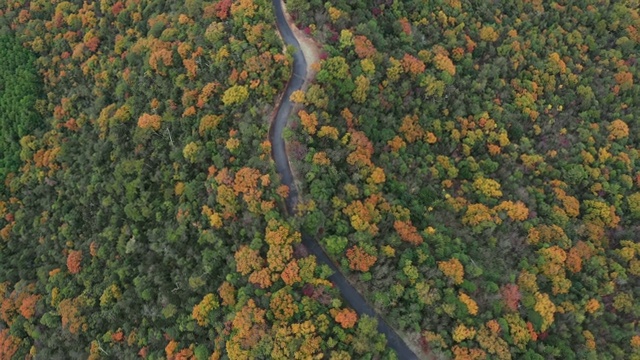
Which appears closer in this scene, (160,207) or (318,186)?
(318,186)

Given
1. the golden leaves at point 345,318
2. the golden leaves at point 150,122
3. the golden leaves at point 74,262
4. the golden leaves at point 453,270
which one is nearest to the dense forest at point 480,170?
the golden leaves at point 453,270

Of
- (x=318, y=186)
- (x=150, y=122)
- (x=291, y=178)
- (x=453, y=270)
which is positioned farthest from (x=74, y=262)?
(x=453, y=270)

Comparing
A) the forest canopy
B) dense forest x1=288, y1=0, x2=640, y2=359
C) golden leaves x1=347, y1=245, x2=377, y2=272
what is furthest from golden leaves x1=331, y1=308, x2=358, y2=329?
the forest canopy

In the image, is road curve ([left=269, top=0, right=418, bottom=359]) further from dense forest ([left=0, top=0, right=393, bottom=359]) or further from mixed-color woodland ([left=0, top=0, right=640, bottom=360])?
dense forest ([left=0, top=0, right=393, bottom=359])

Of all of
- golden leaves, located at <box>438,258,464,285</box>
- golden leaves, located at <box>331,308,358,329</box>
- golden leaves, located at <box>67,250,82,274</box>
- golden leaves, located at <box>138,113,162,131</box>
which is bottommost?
golden leaves, located at <box>67,250,82,274</box>

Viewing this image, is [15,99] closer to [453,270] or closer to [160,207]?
[160,207]

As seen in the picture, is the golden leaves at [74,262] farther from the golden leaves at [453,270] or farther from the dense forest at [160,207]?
the golden leaves at [453,270]

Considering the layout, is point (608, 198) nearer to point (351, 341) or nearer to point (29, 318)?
point (351, 341)
